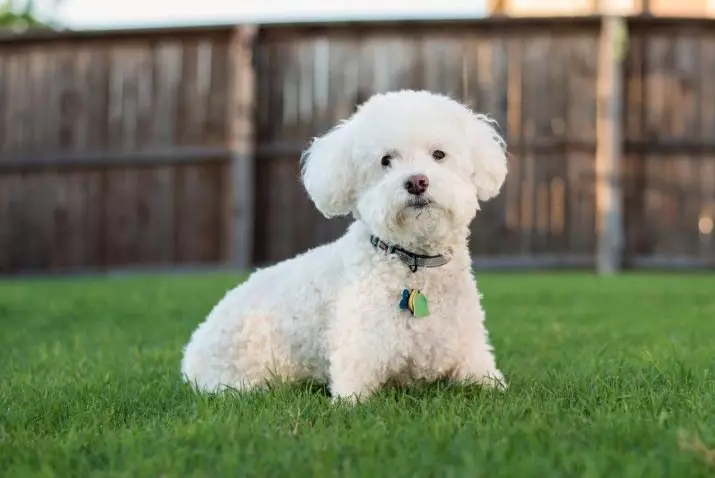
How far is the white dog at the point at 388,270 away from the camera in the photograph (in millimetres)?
3115

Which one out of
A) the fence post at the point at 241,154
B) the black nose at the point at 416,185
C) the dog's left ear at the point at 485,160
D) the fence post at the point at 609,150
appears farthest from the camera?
the fence post at the point at 241,154

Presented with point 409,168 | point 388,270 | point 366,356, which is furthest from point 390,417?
point 409,168

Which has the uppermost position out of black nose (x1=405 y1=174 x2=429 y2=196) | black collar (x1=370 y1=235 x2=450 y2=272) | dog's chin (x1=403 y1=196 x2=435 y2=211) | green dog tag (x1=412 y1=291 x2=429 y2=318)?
black nose (x1=405 y1=174 x2=429 y2=196)

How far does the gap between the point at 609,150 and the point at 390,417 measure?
768 centimetres

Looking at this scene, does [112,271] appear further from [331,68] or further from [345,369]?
[345,369]

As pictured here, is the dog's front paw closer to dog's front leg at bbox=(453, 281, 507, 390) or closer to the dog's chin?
dog's front leg at bbox=(453, 281, 507, 390)

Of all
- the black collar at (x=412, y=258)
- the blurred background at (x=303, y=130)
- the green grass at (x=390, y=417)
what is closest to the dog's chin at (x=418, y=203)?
the black collar at (x=412, y=258)

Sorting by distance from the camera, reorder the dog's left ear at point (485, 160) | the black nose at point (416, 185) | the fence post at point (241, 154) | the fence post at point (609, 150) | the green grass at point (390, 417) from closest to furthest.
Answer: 1. the green grass at point (390, 417)
2. the black nose at point (416, 185)
3. the dog's left ear at point (485, 160)
4. the fence post at point (609, 150)
5. the fence post at point (241, 154)

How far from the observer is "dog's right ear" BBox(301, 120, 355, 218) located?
3.34m

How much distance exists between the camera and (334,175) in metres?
3.34

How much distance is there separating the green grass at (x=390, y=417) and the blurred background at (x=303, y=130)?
15.2 ft

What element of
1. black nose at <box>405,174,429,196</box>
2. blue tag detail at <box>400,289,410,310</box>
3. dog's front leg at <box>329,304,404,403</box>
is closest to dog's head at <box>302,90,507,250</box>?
black nose at <box>405,174,429,196</box>

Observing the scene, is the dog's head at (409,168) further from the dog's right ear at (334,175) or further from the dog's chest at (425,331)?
the dog's chest at (425,331)

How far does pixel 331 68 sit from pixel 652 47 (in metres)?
3.64
